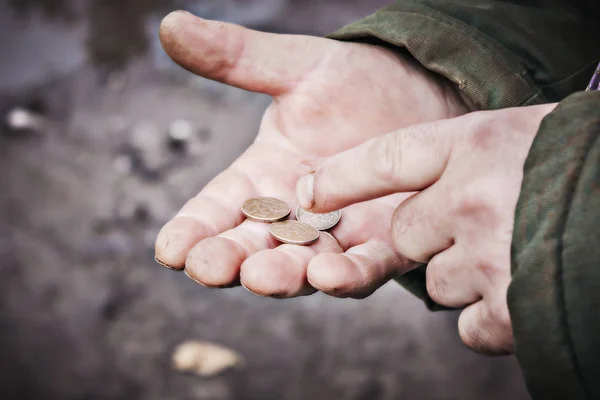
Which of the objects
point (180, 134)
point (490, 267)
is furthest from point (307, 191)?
point (180, 134)

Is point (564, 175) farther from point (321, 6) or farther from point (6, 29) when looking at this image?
point (6, 29)

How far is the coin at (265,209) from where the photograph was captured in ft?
4.95

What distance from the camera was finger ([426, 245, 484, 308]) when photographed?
3.64 ft

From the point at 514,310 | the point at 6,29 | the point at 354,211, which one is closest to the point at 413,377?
the point at 354,211

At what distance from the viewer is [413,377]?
278 centimetres

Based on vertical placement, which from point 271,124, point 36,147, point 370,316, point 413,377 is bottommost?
point 413,377

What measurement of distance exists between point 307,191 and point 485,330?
0.52 metres

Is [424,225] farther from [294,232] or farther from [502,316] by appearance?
[294,232]

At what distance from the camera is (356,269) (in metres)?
1.26

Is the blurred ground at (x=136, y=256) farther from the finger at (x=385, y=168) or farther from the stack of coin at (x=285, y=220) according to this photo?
the finger at (x=385, y=168)

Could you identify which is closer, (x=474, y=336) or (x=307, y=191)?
(x=474, y=336)

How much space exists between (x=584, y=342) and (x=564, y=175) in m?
0.30

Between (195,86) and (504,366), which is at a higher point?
(195,86)

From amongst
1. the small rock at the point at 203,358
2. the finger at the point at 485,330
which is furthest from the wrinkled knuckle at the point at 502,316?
the small rock at the point at 203,358
